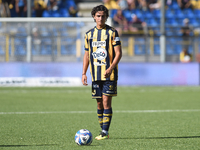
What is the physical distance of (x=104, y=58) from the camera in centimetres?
486

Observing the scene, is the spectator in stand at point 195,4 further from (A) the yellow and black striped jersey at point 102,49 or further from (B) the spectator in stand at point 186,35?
(A) the yellow and black striped jersey at point 102,49

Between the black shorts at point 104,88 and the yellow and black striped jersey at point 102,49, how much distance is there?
2.5 inches

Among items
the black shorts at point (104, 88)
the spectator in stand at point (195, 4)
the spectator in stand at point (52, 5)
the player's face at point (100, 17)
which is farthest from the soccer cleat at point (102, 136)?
the spectator in stand at point (195, 4)

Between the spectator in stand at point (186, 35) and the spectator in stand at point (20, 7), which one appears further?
the spectator in stand at point (20, 7)

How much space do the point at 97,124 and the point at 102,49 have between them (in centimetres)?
167

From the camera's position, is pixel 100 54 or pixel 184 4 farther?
pixel 184 4

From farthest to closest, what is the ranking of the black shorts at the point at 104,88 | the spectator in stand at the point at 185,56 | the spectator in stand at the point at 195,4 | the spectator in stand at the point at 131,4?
the spectator in stand at the point at 195,4, the spectator in stand at the point at 131,4, the spectator in stand at the point at 185,56, the black shorts at the point at 104,88

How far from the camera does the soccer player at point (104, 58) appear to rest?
4.83 metres

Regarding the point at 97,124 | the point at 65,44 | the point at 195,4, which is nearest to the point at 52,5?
the point at 65,44

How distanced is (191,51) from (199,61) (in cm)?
51

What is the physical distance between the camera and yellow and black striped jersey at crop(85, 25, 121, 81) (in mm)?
4840

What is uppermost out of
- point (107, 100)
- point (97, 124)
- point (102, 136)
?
point (107, 100)

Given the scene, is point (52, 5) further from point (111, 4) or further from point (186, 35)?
point (186, 35)

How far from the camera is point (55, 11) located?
20.1 metres
